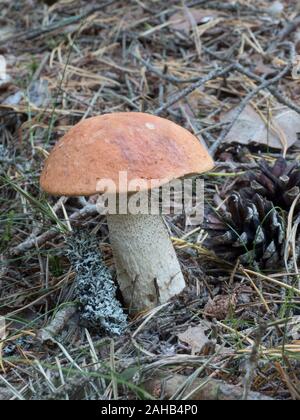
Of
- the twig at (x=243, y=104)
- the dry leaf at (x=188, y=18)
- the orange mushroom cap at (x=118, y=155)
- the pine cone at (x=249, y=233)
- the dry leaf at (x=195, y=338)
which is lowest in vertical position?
the dry leaf at (x=195, y=338)

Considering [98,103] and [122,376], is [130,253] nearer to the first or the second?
[122,376]

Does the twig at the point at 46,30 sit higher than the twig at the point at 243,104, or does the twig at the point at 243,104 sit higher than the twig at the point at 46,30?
the twig at the point at 46,30

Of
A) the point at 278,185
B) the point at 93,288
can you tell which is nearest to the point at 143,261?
the point at 93,288

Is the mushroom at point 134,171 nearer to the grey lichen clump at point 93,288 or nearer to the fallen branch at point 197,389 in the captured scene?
the grey lichen clump at point 93,288

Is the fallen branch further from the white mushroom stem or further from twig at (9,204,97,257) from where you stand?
twig at (9,204,97,257)

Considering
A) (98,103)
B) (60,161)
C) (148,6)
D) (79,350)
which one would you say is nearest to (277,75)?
(98,103)

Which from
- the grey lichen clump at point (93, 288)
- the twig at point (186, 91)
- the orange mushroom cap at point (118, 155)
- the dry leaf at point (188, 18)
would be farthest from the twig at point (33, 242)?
the dry leaf at point (188, 18)

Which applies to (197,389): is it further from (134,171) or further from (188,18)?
(188,18)
